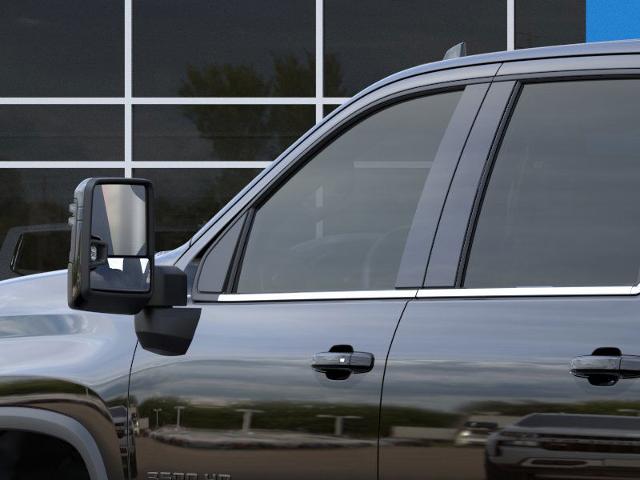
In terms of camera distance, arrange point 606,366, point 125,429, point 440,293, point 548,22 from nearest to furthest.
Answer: point 606,366, point 440,293, point 125,429, point 548,22

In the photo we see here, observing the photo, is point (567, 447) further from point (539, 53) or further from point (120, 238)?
point (120, 238)

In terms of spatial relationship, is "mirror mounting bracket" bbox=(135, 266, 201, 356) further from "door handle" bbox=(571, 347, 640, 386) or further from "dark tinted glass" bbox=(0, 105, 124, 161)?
"dark tinted glass" bbox=(0, 105, 124, 161)

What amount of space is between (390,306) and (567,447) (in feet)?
1.74

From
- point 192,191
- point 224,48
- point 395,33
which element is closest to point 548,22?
point 395,33

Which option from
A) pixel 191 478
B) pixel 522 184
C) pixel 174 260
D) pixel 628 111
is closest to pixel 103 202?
pixel 174 260

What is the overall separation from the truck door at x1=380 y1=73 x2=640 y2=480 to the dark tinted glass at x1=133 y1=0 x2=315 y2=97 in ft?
38.5

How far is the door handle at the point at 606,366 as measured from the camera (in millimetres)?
2503

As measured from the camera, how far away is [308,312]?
9.77 feet

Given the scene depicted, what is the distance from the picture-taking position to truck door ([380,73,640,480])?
2541mm

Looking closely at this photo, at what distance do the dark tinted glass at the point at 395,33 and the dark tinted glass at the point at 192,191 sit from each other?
59.3 inches

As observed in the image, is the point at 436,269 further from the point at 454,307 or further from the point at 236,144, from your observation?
the point at 236,144

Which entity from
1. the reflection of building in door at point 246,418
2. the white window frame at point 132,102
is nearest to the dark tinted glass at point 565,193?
the reflection of building in door at point 246,418

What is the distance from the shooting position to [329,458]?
→ 283cm

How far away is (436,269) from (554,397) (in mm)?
428
